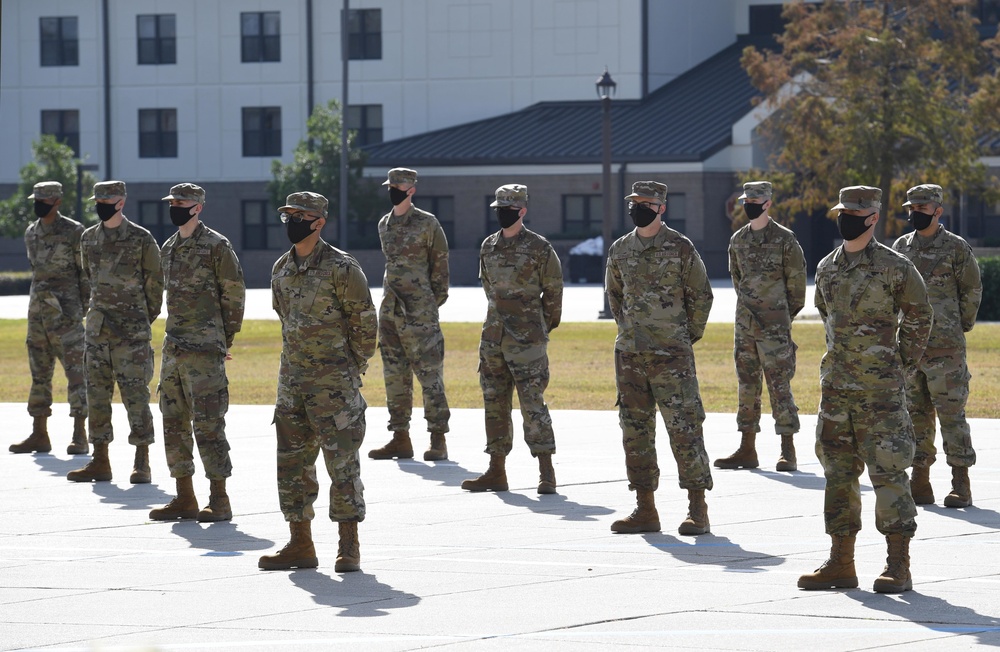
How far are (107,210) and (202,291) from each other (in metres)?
1.66

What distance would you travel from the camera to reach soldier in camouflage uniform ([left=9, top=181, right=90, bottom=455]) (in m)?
14.5

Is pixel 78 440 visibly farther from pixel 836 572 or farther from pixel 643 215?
pixel 836 572

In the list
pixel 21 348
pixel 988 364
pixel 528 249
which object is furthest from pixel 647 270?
pixel 21 348

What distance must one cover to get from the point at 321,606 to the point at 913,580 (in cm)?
310

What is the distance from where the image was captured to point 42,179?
58094mm

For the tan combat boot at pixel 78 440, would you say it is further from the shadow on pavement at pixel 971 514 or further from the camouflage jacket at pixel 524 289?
the shadow on pavement at pixel 971 514

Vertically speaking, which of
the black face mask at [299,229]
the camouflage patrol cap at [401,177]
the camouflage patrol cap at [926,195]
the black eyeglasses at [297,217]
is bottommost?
the black face mask at [299,229]

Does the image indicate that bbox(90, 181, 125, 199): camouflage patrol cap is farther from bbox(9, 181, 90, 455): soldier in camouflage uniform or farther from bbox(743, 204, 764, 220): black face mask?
bbox(743, 204, 764, 220): black face mask

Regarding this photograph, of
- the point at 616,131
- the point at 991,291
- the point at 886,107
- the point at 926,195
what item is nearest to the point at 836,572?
the point at 926,195

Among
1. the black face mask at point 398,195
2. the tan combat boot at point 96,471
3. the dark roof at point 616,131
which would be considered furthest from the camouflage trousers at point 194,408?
the dark roof at point 616,131

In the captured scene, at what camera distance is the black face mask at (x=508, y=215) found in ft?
41.5

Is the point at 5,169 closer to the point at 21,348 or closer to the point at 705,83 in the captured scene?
the point at 705,83

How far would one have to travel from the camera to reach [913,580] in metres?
9.20

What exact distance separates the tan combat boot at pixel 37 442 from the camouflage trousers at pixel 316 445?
632 centimetres
